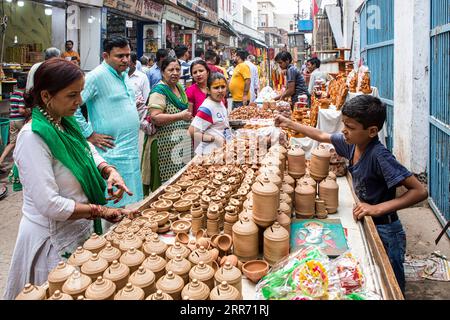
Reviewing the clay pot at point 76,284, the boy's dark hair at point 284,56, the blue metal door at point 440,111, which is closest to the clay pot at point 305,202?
the clay pot at point 76,284

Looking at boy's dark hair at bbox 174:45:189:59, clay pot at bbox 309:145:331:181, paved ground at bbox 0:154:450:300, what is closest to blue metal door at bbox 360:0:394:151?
paved ground at bbox 0:154:450:300

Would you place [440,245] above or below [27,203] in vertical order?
below

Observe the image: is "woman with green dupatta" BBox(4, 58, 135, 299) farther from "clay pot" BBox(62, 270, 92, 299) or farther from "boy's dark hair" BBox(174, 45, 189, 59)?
"boy's dark hair" BBox(174, 45, 189, 59)

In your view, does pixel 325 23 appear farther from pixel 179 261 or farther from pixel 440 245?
pixel 179 261

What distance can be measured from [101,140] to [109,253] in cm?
144

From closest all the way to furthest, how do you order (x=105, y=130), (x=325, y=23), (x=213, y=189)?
1. (x=213, y=189)
2. (x=105, y=130)
3. (x=325, y=23)

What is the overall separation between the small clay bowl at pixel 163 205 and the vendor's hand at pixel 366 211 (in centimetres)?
106

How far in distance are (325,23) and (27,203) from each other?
16.6m

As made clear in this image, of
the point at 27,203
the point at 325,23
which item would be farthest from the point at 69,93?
the point at 325,23

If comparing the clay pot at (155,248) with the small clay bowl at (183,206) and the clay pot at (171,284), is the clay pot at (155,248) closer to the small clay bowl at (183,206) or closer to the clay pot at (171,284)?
the clay pot at (171,284)

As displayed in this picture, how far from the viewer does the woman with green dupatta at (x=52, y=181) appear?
1742mm
